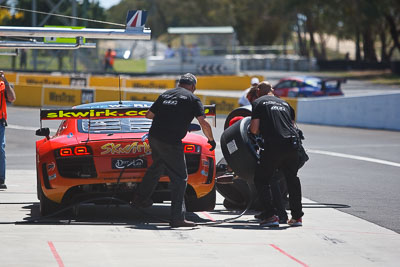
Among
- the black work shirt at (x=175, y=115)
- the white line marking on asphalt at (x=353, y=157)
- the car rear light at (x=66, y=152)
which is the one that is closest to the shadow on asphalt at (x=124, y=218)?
the car rear light at (x=66, y=152)

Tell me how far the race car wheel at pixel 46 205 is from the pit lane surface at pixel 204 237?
14cm

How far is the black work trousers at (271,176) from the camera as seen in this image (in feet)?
29.3

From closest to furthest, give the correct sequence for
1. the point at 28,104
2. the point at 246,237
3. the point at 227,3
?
the point at 246,237
the point at 28,104
the point at 227,3

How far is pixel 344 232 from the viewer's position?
8703 millimetres

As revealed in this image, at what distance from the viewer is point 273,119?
8.86 metres

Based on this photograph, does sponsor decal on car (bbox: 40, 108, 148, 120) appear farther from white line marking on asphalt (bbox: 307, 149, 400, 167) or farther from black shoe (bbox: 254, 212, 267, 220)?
white line marking on asphalt (bbox: 307, 149, 400, 167)

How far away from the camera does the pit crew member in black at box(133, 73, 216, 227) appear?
855cm

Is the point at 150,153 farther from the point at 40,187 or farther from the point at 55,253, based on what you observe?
the point at 55,253

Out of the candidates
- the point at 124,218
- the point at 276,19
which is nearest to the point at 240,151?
the point at 124,218

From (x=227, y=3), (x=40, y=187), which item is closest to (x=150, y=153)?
(x=40, y=187)

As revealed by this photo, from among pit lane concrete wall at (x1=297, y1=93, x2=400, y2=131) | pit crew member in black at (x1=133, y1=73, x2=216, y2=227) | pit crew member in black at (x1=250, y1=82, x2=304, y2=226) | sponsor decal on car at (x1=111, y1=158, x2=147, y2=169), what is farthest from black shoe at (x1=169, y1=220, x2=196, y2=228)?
pit lane concrete wall at (x1=297, y1=93, x2=400, y2=131)

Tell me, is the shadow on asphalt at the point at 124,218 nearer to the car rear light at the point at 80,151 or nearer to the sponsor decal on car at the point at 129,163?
the sponsor decal on car at the point at 129,163

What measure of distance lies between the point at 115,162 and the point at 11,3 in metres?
53.7

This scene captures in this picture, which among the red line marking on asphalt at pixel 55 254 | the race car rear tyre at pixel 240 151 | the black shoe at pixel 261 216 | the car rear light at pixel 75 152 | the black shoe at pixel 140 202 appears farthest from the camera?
the race car rear tyre at pixel 240 151
